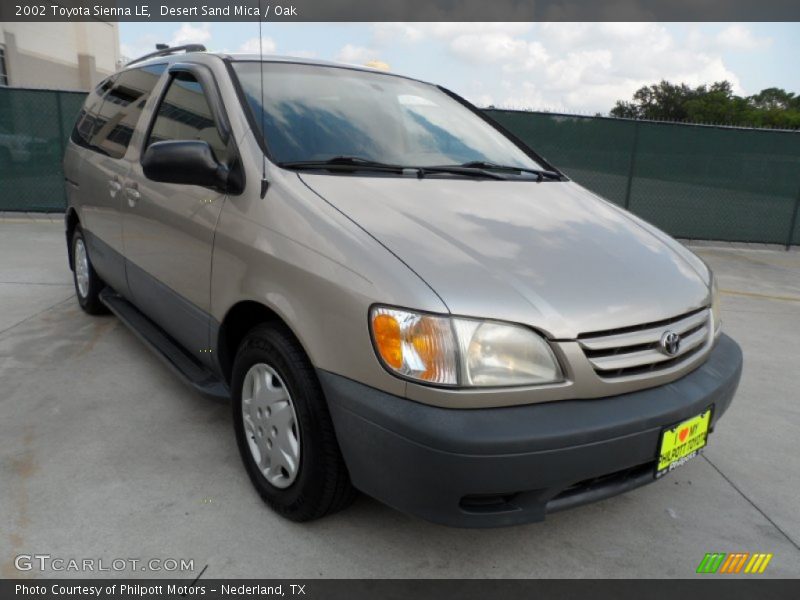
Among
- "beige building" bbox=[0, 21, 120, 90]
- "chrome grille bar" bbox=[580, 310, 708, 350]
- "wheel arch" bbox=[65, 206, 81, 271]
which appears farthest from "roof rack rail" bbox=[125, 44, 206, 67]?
"beige building" bbox=[0, 21, 120, 90]

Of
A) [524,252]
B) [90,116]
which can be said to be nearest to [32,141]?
[90,116]

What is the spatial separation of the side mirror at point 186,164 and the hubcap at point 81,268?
2339 millimetres

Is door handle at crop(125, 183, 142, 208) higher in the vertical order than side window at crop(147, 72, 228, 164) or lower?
lower

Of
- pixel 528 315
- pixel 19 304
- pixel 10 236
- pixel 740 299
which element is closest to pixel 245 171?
pixel 528 315

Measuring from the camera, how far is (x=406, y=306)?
5.92 ft

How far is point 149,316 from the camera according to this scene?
347 centimetres

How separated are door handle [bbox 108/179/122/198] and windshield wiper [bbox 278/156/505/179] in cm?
156

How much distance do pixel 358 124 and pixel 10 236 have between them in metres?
6.40

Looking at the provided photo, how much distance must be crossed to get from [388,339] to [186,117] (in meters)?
1.78

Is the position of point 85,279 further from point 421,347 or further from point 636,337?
point 636,337

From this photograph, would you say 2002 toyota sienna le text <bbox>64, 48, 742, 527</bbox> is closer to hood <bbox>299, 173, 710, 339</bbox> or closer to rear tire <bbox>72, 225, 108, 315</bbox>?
hood <bbox>299, 173, 710, 339</bbox>

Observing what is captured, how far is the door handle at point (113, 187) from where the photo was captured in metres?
3.52

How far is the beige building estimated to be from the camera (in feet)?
81.1

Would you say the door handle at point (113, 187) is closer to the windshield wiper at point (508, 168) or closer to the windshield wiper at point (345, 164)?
the windshield wiper at point (345, 164)
